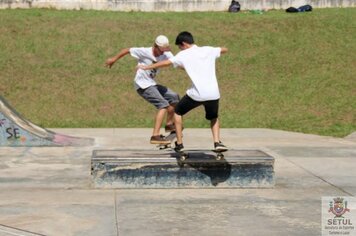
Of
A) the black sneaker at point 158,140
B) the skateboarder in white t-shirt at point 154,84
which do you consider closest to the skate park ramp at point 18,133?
the skateboarder in white t-shirt at point 154,84

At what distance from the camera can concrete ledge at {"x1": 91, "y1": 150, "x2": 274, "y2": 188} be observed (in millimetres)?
8930

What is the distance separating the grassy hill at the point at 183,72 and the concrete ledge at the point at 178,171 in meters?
7.18

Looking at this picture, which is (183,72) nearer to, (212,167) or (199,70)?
(212,167)

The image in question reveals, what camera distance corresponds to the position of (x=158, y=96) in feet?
33.4

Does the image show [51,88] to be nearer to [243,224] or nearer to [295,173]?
[295,173]

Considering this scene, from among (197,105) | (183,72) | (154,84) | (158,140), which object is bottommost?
(158,140)

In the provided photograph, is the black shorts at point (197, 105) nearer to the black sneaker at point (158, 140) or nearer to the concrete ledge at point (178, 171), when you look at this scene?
the concrete ledge at point (178, 171)

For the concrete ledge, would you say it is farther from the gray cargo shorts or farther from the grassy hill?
the grassy hill

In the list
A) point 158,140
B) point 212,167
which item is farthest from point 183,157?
point 158,140

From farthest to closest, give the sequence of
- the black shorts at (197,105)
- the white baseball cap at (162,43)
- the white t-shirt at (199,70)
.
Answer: the white baseball cap at (162,43) < the black shorts at (197,105) < the white t-shirt at (199,70)

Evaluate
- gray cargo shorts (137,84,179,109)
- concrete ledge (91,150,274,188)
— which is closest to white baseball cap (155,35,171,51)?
gray cargo shorts (137,84,179,109)

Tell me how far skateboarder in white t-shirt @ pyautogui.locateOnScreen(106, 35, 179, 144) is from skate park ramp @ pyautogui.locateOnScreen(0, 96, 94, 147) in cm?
283

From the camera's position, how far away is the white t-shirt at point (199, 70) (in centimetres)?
859

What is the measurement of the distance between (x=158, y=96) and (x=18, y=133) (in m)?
3.34
